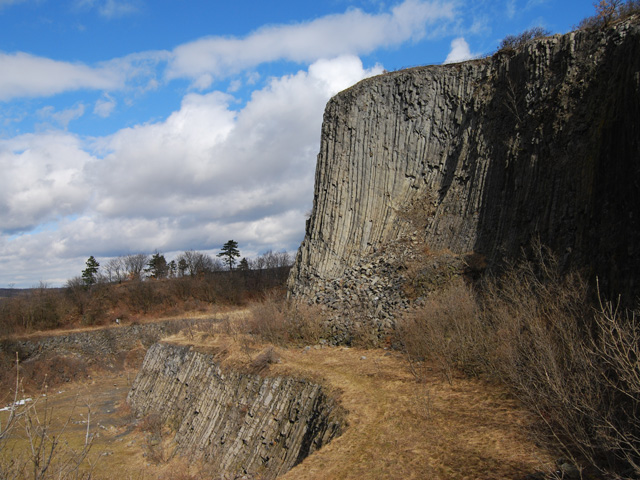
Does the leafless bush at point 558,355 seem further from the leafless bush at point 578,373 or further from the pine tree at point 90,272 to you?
the pine tree at point 90,272

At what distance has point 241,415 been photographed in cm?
1309

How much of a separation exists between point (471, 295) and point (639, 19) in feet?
31.6

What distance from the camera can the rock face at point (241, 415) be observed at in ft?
33.8

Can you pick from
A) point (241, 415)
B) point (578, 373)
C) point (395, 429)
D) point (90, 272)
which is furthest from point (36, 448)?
point (90, 272)

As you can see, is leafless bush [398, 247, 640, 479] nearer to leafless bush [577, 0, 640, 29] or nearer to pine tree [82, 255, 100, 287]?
leafless bush [577, 0, 640, 29]

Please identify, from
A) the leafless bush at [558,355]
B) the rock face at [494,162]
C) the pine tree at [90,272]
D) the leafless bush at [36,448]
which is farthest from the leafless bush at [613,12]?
the pine tree at [90,272]

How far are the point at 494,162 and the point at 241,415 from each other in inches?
556

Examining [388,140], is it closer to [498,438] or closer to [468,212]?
[468,212]

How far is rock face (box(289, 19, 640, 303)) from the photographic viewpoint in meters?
9.95

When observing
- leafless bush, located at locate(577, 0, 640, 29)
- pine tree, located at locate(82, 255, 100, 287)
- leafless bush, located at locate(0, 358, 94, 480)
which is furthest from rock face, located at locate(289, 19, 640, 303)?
pine tree, located at locate(82, 255, 100, 287)

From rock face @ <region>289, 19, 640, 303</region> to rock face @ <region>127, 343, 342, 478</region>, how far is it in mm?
6921

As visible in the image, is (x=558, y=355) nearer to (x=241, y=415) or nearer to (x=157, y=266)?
(x=241, y=415)

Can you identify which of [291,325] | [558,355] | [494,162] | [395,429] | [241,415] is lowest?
[241,415]

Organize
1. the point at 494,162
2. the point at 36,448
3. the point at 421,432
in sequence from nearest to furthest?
the point at 36,448 < the point at 421,432 < the point at 494,162
